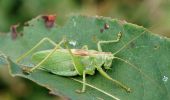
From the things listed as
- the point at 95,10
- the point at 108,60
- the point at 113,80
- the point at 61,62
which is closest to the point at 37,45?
the point at 61,62

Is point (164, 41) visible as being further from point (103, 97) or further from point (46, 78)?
point (46, 78)

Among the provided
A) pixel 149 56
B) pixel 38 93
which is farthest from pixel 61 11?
pixel 149 56

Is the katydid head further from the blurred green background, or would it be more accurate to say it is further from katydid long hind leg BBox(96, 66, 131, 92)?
the blurred green background

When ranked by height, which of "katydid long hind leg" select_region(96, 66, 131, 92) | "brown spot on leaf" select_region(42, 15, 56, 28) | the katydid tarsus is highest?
"brown spot on leaf" select_region(42, 15, 56, 28)

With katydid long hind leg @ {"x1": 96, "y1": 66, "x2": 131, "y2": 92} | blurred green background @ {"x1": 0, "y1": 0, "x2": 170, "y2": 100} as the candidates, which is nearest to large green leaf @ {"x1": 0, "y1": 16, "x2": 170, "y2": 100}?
katydid long hind leg @ {"x1": 96, "y1": 66, "x2": 131, "y2": 92}

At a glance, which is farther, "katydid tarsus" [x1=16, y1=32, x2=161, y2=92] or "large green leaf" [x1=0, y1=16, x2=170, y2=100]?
"katydid tarsus" [x1=16, y1=32, x2=161, y2=92]

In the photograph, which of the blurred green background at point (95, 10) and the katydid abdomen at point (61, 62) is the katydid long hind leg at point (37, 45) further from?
the blurred green background at point (95, 10)

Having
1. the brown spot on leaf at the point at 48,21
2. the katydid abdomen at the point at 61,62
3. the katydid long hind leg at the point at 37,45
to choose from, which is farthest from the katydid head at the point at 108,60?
the brown spot on leaf at the point at 48,21
